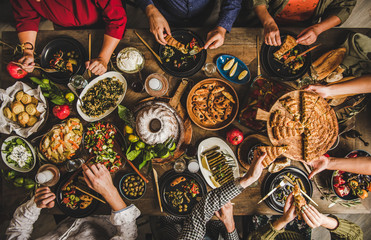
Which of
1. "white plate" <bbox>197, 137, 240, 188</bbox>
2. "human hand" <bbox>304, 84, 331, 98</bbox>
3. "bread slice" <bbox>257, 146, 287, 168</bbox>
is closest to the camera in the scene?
"bread slice" <bbox>257, 146, 287, 168</bbox>

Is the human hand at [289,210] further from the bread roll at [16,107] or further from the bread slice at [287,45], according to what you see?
the bread roll at [16,107]

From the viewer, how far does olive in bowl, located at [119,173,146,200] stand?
230 cm

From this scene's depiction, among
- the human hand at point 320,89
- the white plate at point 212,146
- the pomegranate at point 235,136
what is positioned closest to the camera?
the human hand at point 320,89

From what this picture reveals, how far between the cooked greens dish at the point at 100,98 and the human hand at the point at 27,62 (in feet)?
2.42

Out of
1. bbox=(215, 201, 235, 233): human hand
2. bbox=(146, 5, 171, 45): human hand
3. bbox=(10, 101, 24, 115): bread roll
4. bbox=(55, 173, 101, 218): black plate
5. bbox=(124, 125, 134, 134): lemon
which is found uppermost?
bbox=(146, 5, 171, 45): human hand

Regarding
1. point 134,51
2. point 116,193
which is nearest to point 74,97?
point 134,51

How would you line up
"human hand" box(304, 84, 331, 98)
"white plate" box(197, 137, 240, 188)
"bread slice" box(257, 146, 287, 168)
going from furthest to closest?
"white plate" box(197, 137, 240, 188) → "human hand" box(304, 84, 331, 98) → "bread slice" box(257, 146, 287, 168)

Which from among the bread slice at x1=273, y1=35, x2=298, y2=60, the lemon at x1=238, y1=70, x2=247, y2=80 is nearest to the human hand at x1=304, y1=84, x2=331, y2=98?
the bread slice at x1=273, y1=35, x2=298, y2=60

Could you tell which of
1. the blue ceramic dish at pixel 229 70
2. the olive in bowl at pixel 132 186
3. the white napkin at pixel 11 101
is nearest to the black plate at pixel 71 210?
the olive in bowl at pixel 132 186

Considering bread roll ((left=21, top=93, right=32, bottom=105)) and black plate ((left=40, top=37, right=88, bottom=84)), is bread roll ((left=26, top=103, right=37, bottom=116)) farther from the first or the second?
Answer: black plate ((left=40, top=37, right=88, bottom=84))

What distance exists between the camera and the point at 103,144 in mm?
2242

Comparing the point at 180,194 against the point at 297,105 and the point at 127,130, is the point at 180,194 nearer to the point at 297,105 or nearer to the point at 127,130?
the point at 127,130

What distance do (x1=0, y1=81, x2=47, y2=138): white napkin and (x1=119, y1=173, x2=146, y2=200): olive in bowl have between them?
45.6 inches

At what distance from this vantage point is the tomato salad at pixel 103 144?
2.24 meters
